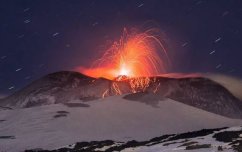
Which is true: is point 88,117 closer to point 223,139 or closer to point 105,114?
point 105,114

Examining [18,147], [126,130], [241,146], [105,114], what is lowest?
[241,146]

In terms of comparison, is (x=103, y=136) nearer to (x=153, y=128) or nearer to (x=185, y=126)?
(x=153, y=128)

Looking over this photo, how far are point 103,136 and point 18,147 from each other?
30300 millimetres

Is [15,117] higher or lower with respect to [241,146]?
higher

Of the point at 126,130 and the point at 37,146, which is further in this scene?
the point at 126,130

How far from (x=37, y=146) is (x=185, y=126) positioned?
6368 centimetres

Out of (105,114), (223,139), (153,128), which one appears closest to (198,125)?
(153,128)

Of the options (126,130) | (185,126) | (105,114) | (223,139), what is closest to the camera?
(223,139)

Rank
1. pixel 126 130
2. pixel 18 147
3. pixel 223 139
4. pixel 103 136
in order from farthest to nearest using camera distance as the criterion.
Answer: pixel 126 130, pixel 103 136, pixel 18 147, pixel 223 139

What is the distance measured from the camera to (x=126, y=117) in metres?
192

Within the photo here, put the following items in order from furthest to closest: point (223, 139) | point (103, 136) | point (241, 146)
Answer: point (103, 136) < point (223, 139) < point (241, 146)

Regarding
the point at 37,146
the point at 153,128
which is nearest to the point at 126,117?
the point at 153,128

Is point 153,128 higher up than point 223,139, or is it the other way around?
point 153,128

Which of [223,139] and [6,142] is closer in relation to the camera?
[223,139]
